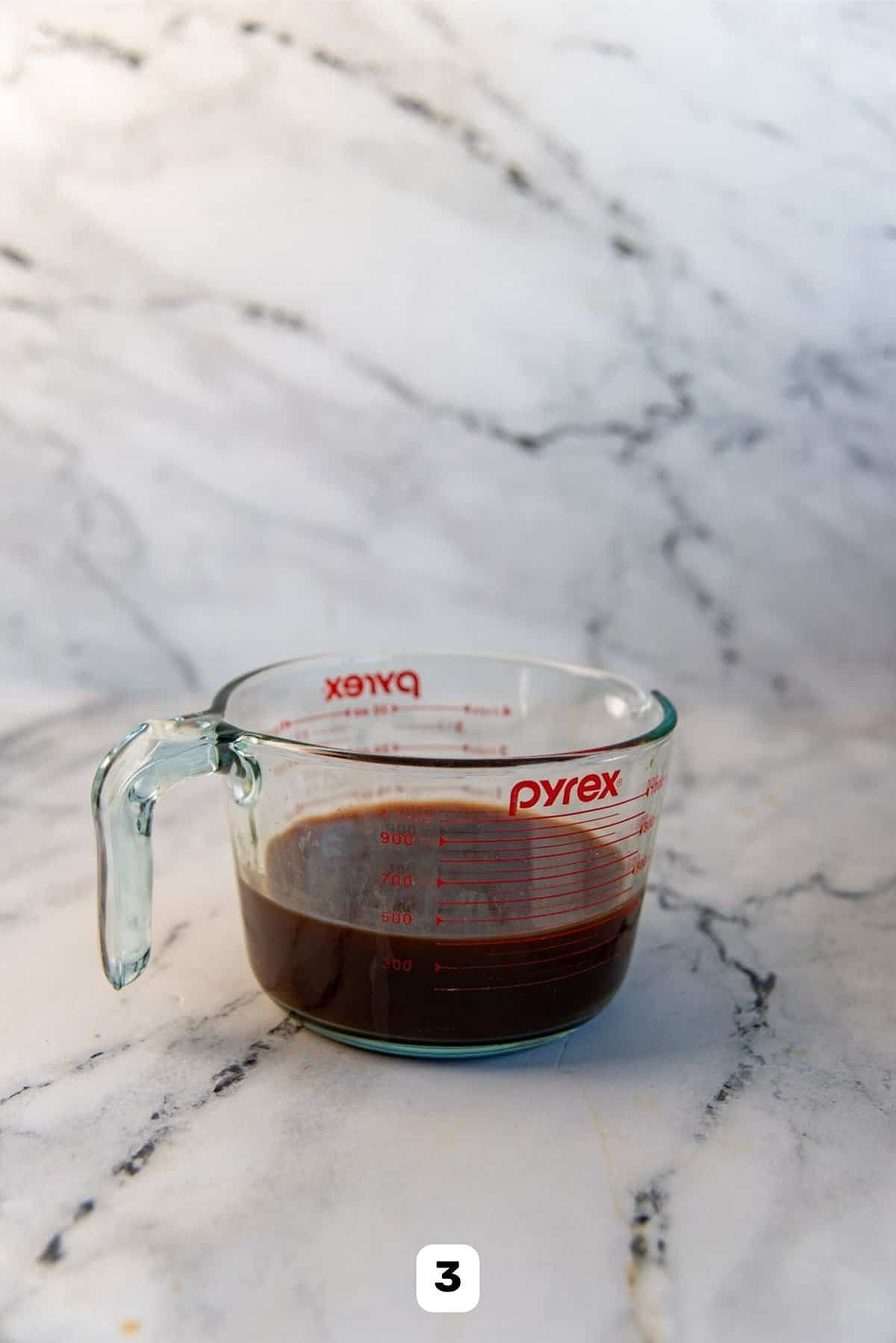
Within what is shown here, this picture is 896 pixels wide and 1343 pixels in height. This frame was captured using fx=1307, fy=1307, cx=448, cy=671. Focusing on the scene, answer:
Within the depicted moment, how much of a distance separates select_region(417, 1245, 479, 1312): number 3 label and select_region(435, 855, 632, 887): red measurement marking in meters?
0.16


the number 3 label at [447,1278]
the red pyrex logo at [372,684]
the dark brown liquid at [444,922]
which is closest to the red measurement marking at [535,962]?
the dark brown liquid at [444,922]

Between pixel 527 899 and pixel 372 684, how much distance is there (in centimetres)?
23

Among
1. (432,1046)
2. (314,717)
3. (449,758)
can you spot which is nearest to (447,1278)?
(432,1046)

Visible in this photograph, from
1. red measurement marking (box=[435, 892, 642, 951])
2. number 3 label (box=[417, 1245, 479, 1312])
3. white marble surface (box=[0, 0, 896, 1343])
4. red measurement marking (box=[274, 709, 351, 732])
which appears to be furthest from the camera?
white marble surface (box=[0, 0, 896, 1343])

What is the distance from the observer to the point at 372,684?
82 cm

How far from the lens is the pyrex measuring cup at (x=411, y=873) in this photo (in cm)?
62

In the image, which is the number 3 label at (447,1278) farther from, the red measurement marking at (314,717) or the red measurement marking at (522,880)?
the red measurement marking at (314,717)

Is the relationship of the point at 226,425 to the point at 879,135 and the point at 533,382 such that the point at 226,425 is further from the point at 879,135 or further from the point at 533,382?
the point at 879,135

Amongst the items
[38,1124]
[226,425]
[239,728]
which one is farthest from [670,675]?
[38,1124]

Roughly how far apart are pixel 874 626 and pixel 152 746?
90cm

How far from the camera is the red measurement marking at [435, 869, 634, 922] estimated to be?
24.4 inches

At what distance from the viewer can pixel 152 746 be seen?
623 millimetres

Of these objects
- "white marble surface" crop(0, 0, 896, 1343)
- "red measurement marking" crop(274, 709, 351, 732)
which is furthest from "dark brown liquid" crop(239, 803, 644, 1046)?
"white marble surface" crop(0, 0, 896, 1343)

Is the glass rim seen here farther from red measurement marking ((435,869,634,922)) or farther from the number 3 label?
the number 3 label
